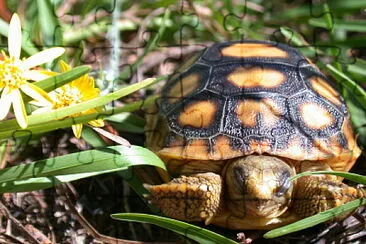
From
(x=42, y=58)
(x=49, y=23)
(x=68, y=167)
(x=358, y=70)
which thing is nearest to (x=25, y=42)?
(x=49, y=23)

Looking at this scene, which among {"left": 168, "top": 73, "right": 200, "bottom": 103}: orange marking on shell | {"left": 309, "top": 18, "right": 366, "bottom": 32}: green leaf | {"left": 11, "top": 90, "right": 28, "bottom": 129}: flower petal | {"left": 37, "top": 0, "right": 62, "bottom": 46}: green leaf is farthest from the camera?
{"left": 309, "top": 18, "right": 366, "bottom": 32}: green leaf

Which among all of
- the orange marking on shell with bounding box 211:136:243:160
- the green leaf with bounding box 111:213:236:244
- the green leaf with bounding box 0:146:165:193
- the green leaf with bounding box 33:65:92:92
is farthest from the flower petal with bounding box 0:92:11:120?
the orange marking on shell with bounding box 211:136:243:160

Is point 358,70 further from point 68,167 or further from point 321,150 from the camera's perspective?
point 68,167

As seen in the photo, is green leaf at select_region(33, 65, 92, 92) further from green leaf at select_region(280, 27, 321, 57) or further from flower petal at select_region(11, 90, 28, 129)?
green leaf at select_region(280, 27, 321, 57)

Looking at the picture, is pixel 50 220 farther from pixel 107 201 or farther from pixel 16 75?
pixel 16 75

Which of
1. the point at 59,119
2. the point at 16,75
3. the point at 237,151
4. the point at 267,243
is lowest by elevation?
the point at 267,243

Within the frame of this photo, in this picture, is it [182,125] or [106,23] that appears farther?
[106,23]

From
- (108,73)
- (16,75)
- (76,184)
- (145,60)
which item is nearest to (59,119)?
(16,75)
